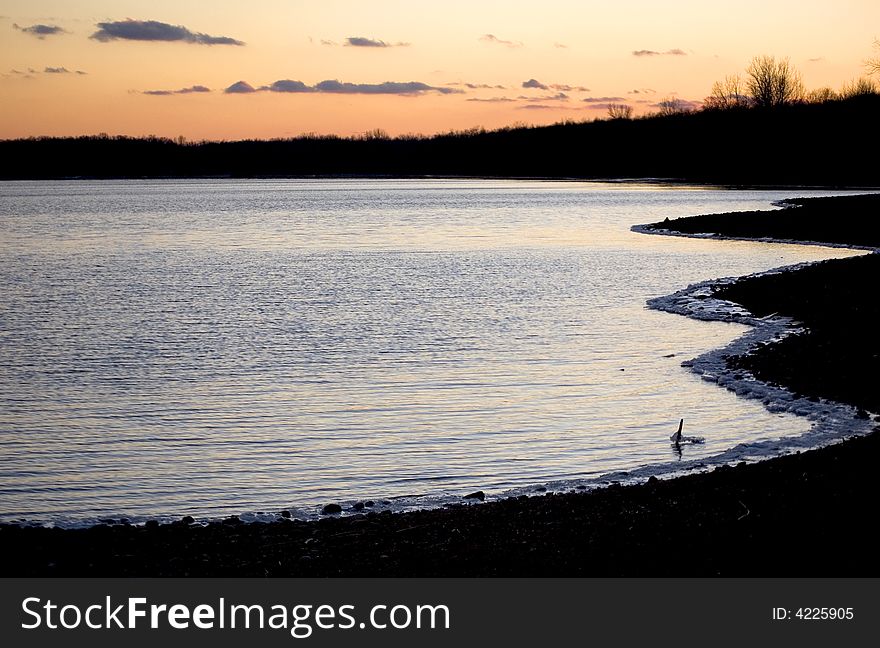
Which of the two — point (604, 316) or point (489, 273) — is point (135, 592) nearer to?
point (604, 316)

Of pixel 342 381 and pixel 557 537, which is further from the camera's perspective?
Answer: pixel 342 381

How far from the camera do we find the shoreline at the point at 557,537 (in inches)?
343

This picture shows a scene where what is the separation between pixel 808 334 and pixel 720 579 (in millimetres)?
14406

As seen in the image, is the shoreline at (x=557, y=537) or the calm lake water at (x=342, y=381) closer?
the shoreline at (x=557, y=537)

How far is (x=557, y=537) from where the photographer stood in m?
9.52

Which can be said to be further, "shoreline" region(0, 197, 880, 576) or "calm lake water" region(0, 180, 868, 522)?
"calm lake water" region(0, 180, 868, 522)

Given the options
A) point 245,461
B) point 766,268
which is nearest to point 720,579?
point 245,461

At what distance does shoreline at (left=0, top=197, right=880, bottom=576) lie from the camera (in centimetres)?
871

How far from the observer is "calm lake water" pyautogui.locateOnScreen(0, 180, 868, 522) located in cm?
1316

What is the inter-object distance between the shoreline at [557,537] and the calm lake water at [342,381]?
56.0 inches

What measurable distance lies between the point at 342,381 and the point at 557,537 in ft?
34.7

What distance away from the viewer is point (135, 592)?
8422mm

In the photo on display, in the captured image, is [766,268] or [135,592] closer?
[135,592]

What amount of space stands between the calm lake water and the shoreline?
1.42m
